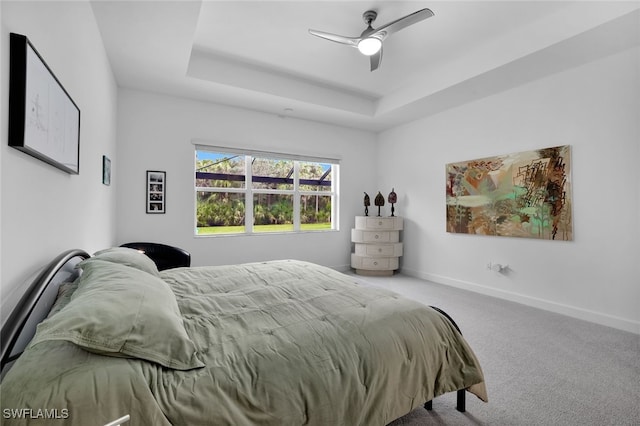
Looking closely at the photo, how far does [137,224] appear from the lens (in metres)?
3.71

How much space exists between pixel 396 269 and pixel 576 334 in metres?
2.70

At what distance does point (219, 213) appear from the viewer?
4359mm

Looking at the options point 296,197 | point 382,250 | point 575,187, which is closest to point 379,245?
point 382,250

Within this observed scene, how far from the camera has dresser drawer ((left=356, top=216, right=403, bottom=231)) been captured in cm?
490

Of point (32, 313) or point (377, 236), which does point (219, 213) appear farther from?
point (32, 313)

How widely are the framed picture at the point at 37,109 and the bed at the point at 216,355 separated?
0.51 m

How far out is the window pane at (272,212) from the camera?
15.3ft

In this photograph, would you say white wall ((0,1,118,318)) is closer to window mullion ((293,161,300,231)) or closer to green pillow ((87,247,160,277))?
green pillow ((87,247,160,277))

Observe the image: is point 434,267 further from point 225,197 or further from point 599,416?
point 225,197

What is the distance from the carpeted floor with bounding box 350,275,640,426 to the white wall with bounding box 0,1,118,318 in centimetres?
191

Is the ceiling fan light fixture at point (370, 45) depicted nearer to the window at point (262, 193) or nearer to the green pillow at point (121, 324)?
the window at point (262, 193)

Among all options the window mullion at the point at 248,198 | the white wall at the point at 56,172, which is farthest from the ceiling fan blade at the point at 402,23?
the window mullion at the point at 248,198

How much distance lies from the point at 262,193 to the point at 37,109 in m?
3.53

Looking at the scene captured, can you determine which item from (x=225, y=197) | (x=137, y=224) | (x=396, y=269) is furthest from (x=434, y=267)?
(x=137, y=224)
